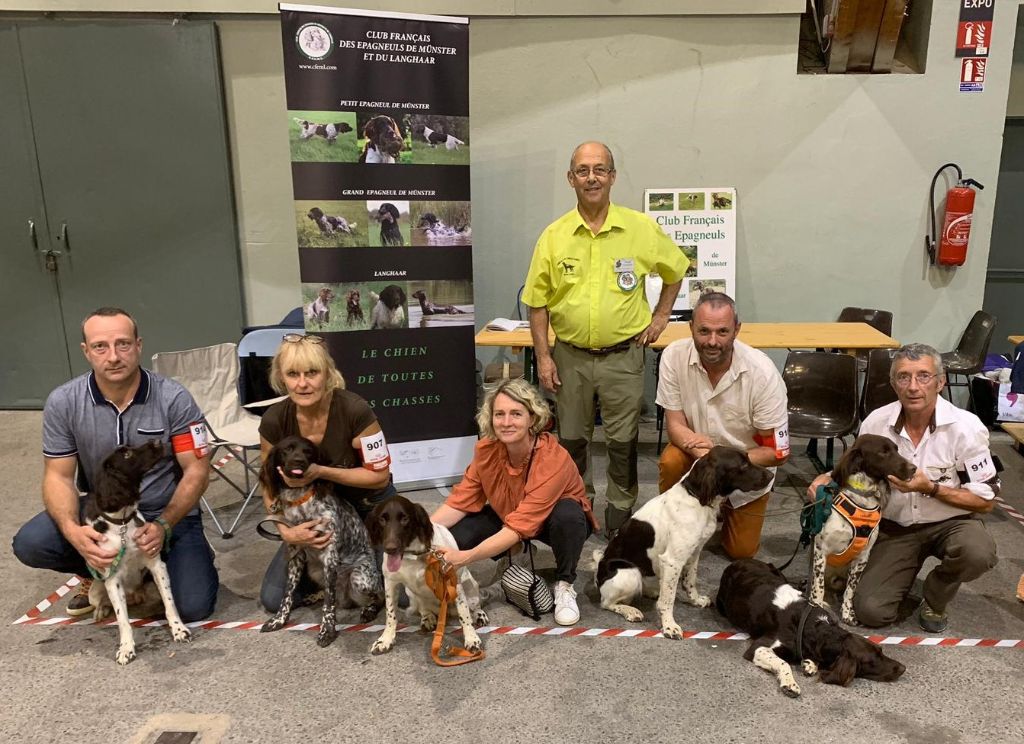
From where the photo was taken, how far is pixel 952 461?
256 centimetres

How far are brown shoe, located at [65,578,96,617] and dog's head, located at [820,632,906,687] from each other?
278 centimetres

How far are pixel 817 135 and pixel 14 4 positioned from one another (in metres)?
6.21

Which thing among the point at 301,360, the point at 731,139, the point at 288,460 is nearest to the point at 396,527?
the point at 288,460

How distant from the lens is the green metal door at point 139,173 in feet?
17.1

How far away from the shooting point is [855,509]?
97.7 inches

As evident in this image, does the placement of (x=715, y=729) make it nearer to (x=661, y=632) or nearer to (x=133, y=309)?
(x=661, y=632)

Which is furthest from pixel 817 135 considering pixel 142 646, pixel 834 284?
pixel 142 646

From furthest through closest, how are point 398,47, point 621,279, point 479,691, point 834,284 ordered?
point 834,284
point 398,47
point 621,279
point 479,691

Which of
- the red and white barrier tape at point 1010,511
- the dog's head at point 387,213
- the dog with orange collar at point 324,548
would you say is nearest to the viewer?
the dog with orange collar at point 324,548

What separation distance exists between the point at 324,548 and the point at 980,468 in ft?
7.97

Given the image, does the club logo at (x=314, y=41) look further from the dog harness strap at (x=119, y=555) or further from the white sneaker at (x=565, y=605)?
the white sneaker at (x=565, y=605)

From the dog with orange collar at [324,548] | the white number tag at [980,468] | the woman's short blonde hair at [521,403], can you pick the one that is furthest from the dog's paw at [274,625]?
the white number tag at [980,468]

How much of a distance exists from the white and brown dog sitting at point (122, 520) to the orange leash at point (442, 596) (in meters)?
0.99

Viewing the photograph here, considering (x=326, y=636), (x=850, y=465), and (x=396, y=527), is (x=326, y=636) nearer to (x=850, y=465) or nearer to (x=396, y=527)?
(x=396, y=527)
